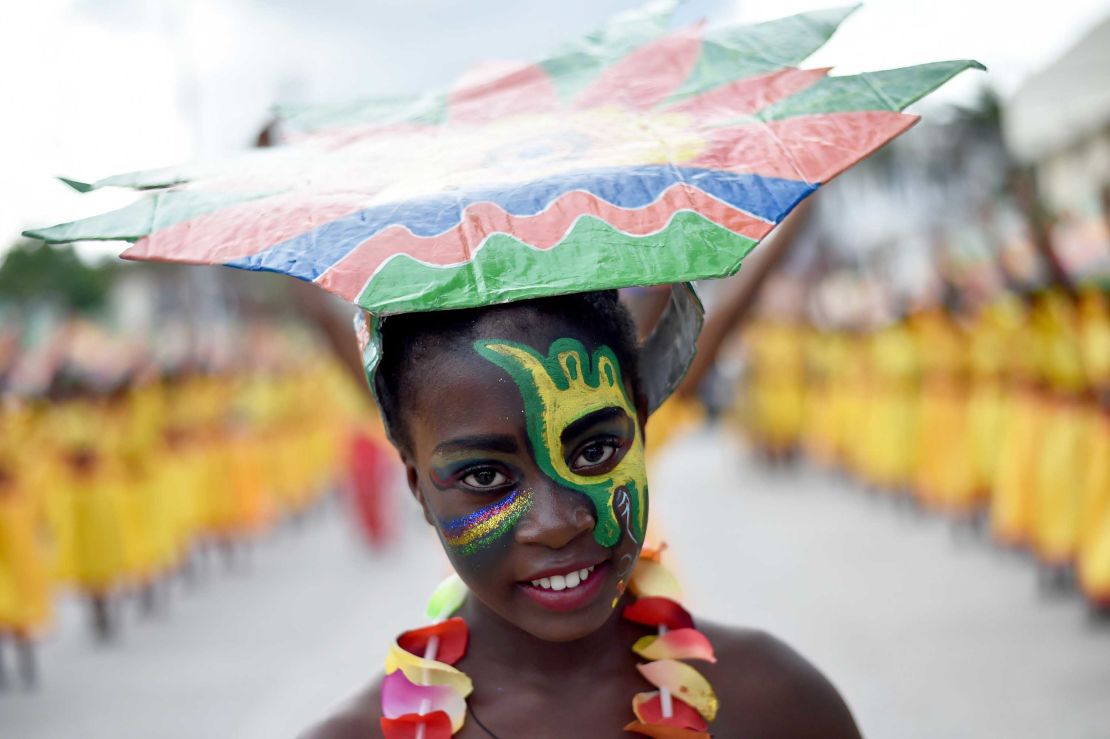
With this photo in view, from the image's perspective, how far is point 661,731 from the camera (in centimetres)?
174

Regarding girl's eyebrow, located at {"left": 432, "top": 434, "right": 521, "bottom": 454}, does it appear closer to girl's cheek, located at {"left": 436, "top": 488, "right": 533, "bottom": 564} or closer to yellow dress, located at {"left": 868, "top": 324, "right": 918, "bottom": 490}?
girl's cheek, located at {"left": 436, "top": 488, "right": 533, "bottom": 564}

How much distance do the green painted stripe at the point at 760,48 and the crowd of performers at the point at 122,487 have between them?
380cm

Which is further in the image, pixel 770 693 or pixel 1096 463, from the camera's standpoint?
pixel 1096 463

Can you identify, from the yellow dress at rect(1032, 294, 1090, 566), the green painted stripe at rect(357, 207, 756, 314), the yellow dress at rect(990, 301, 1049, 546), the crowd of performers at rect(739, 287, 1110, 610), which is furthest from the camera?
the yellow dress at rect(990, 301, 1049, 546)

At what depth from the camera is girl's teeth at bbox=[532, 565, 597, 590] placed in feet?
5.31

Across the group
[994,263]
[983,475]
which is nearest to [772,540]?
[983,475]

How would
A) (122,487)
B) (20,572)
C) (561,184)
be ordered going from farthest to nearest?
(122,487), (20,572), (561,184)

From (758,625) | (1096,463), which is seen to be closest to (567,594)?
(758,625)

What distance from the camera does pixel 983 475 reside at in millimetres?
9602

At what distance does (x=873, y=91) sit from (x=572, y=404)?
1.84 ft

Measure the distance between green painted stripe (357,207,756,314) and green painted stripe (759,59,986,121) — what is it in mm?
291

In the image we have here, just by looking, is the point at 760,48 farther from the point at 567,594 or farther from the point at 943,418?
the point at 943,418

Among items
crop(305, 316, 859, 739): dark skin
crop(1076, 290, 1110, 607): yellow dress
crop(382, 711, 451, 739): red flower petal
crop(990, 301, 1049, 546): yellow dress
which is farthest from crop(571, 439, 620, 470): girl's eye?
crop(990, 301, 1049, 546): yellow dress

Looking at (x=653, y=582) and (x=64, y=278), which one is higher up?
(x=653, y=582)
